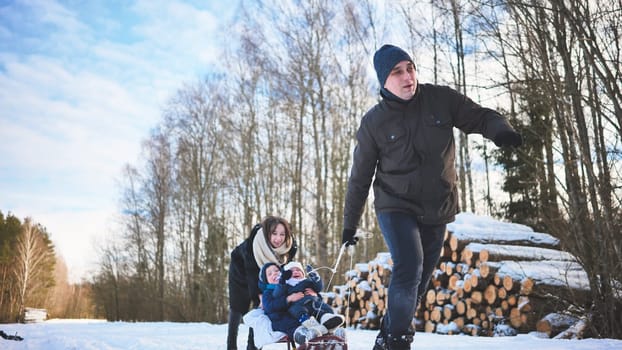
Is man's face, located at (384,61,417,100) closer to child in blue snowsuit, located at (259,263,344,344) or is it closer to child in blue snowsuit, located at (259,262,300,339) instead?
child in blue snowsuit, located at (259,263,344,344)

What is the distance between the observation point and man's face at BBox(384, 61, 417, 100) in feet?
10.6

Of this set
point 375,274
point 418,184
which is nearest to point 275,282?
point 418,184

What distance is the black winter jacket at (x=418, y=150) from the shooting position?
124 inches

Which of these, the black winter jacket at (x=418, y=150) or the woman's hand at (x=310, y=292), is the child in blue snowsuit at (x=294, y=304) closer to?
the woman's hand at (x=310, y=292)

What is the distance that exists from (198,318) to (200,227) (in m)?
4.00

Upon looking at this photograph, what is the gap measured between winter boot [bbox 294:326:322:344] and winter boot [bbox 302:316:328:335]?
0.07 feet

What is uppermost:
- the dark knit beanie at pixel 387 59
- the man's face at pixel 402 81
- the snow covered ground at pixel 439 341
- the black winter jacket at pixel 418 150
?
the dark knit beanie at pixel 387 59

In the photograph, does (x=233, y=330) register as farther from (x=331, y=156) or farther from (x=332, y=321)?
(x=331, y=156)

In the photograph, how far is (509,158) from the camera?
13.3 meters

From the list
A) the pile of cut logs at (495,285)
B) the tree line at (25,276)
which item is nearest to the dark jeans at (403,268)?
the pile of cut logs at (495,285)

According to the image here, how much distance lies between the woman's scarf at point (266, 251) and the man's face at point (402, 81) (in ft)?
5.79

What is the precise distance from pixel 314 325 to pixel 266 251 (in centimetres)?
110

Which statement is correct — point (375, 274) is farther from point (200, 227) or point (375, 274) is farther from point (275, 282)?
point (200, 227)

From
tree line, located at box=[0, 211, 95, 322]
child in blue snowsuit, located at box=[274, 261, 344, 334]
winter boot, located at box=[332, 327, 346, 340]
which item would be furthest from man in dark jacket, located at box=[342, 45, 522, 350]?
tree line, located at box=[0, 211, 95, 322]
